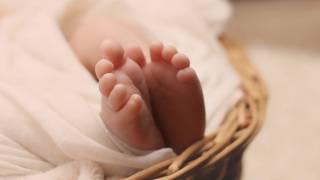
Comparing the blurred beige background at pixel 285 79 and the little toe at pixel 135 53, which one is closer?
the little toe at pixel 135 53

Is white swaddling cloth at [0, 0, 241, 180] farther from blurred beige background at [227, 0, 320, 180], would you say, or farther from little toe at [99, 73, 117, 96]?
blurred beige background at [227, 0, 320, 180]

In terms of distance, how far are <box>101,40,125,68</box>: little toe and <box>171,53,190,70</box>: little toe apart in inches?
2.6

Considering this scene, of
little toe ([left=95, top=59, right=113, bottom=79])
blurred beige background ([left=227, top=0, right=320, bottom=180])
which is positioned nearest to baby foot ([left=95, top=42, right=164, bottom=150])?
little toe ([left=95, top=59, right=113, bottom=79])


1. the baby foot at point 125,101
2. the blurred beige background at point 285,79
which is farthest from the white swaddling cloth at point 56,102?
the blurred beige background at point 285,79

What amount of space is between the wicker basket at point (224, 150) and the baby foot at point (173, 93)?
1.4 inches

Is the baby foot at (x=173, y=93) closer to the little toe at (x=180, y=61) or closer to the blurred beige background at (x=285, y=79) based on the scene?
the little toe at (x=180, y=61)

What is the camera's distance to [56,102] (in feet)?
2.33

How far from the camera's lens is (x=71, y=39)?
88 centimetres

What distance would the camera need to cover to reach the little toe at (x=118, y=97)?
0.63 meters

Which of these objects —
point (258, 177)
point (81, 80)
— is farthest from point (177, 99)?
point (258, 177)

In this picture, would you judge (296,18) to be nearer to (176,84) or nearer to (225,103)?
(225,103)

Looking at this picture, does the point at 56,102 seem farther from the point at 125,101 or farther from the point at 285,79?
the point at 285,79

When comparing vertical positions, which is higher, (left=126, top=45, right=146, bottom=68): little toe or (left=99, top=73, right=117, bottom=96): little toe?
(left=99, top=73, right=117, bottom=96): little toe

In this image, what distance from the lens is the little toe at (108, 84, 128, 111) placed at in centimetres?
63
